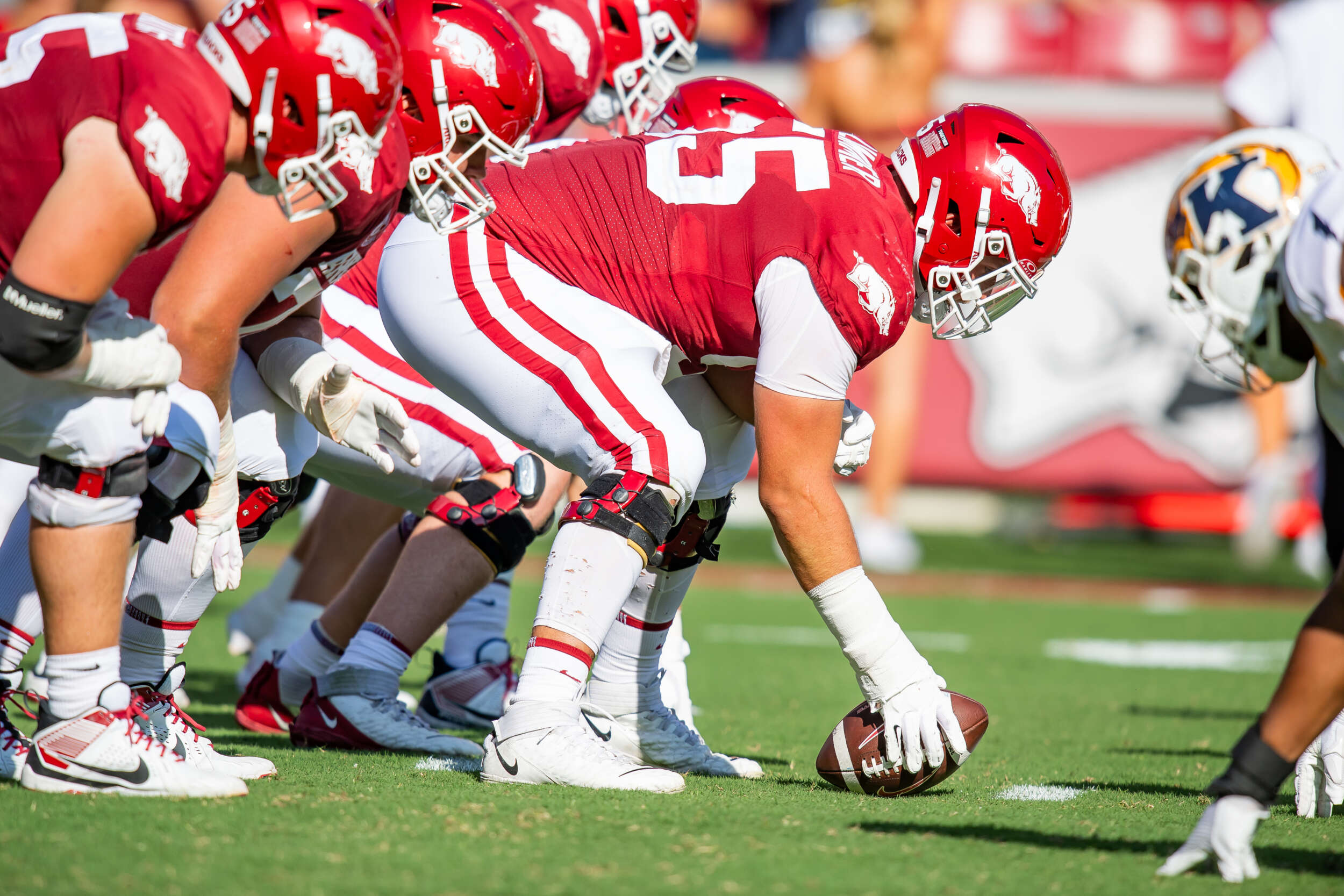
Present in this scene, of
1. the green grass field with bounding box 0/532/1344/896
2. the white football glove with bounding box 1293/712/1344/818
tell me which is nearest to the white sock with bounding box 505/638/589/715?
the green grass field with bounding box 0/532/1344/896

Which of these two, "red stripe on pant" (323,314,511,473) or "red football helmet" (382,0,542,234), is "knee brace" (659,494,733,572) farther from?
"red football helmet" (382,0,542,234)

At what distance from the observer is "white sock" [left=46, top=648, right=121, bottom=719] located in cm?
245

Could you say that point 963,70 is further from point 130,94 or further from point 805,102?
point 130,94

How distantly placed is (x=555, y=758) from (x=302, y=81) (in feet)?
4.32

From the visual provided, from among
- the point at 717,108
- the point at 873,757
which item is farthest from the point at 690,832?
the point at 717,108

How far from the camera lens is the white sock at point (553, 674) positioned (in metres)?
2.78

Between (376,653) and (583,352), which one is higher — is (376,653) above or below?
below

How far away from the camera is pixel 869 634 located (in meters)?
2.87

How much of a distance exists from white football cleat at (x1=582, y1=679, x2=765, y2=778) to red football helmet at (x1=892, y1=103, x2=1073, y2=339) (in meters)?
1.09

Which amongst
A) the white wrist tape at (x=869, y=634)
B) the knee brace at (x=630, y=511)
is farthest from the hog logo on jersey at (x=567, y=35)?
the white wrist tape at (x=869, y=634)

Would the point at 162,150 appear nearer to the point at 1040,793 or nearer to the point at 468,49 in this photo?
the point at 468,49

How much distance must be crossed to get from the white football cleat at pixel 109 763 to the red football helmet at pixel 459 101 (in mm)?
1138

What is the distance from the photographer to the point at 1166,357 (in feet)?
35.7

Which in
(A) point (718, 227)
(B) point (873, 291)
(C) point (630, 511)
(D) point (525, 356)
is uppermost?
(A) point (718, 227)
